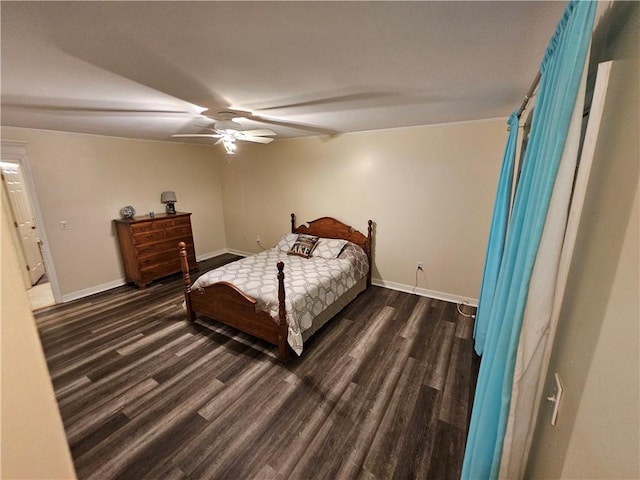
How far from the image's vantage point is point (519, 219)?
107 cm

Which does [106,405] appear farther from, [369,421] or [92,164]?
[92,164]

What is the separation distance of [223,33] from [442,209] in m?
3.07

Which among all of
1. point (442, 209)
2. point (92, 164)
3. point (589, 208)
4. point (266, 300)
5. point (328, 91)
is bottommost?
point (266, 300)

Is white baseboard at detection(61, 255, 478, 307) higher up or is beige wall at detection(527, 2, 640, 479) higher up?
beige wall at detection(527, 2, 640, 479)

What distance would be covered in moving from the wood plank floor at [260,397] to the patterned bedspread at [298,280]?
14.6 inches

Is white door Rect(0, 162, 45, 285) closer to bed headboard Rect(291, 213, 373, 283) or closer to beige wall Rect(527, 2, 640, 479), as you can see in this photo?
bed headboard Rect(291, 213, 373, 283)

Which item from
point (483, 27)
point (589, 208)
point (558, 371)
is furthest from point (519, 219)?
point (483, 27)

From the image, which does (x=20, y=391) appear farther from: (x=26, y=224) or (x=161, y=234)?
(x=26, y=224)

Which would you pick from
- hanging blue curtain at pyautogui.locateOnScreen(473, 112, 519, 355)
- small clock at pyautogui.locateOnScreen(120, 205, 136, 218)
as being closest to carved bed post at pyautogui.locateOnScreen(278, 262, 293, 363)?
hanging blue curtain at pyautogui.locateOnScreen(473, 112, 519, 355)

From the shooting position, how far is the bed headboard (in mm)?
4047

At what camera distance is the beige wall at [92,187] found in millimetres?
3500

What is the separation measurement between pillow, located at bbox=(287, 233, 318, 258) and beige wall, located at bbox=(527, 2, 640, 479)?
3.18 m

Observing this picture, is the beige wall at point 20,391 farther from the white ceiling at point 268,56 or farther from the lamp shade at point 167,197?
the lamp shade at point 167,197

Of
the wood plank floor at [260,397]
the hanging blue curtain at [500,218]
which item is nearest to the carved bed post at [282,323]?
the wood plank floor at [260,397]
